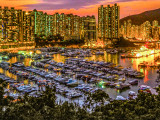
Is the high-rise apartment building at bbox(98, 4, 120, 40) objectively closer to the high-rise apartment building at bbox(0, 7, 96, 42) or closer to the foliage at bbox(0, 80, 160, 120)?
the high-rise apartment building at bbox(0, 7, 96, 42)

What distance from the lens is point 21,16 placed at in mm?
32125

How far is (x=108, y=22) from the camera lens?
37656 mm

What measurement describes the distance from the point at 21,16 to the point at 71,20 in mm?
10814

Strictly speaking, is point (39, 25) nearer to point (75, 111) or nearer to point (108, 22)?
point (108, 22)

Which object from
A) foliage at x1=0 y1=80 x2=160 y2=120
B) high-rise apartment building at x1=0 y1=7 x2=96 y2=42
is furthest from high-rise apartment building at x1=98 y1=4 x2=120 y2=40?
foliage at x1=0 y1=80 x2=160 y2=120

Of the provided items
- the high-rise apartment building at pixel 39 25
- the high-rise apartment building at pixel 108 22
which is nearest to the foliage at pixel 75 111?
the high-rise apartment building at pixel 39 25

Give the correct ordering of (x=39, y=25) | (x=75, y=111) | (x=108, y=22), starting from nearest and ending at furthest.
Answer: (x=75, y=111)
(x=39, y=25)
(x=108, y=22)

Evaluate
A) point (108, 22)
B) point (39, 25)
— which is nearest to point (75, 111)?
point (39, 25)

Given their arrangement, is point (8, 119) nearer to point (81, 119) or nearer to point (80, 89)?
point (81, 119)

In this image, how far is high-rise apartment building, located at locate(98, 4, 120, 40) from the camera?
1447 inches

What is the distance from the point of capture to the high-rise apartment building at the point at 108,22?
3675cm

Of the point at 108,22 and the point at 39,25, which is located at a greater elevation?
the point at 108,22

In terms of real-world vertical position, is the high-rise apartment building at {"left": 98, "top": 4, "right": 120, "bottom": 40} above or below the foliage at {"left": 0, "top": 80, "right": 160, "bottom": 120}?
above

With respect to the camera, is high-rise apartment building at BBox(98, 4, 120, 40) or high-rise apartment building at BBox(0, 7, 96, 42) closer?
high-rise apartment building at BBox(0, 7, 96, 42)
